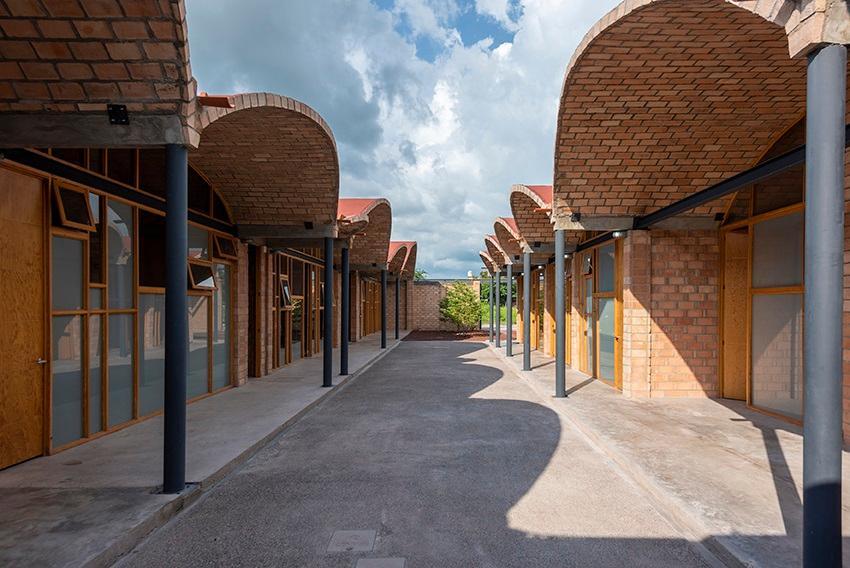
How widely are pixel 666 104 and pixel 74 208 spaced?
8168 millimetres

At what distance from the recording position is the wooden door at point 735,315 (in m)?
8.86

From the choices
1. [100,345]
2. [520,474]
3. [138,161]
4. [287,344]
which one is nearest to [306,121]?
[138,161]

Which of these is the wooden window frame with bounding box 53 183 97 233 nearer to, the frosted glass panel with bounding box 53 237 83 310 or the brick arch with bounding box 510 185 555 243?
the frosted glass panel with bounding box 53 237 83 310

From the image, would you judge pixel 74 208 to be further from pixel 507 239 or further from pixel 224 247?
pixel 507 239

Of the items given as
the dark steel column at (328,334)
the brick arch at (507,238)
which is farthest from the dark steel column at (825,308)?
the brick arch at (507,238)

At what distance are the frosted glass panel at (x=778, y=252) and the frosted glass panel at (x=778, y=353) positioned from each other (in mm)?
274

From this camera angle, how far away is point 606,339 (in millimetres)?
10906

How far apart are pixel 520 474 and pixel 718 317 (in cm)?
627

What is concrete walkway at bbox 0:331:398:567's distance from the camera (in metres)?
3.45

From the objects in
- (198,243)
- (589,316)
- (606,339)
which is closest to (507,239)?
(589,316)

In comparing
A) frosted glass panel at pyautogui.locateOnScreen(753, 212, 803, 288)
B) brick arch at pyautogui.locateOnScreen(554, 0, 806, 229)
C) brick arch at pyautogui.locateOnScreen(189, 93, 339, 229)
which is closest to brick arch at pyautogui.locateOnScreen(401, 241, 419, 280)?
brick arch at pyautogui.locateOnScreen(189, 93, 339, 229)

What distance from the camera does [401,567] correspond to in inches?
132

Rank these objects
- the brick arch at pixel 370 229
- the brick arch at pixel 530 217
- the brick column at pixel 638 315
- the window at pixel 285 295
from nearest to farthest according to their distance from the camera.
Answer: the brick column at pixel 638 315 → the brick arch at pixel 530 217 → the brick arch at pixel 370 229 → the window at pixel 285 295

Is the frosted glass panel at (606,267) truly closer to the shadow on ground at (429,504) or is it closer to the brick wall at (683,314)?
the brick wall at (683,314)
